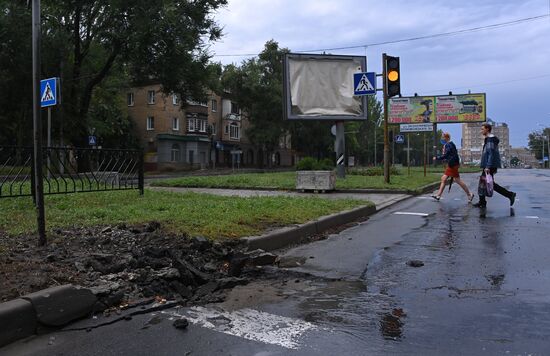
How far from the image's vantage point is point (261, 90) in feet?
190

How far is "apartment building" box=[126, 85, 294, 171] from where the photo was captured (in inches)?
2237

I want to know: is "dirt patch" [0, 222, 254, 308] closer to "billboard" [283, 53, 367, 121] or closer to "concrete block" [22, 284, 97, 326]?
"concrete block" [22, 284, 97, 326]

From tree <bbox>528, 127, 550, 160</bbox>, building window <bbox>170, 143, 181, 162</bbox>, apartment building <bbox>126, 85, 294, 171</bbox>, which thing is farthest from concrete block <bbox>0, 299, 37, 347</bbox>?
tree <bbox>528, 127, 550, 160</bbox>

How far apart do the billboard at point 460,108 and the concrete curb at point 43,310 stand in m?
50.8

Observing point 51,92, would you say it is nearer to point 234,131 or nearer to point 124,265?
point 124,265

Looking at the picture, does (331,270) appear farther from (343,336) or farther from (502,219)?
(502,219)

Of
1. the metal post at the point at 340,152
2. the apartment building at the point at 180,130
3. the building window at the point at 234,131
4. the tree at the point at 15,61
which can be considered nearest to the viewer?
the metal post at the point at 340,152

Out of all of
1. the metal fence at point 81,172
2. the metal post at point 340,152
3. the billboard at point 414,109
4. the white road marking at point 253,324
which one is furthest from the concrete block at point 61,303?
the billboard at point 414,109

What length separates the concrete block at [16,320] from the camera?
362 centimetres

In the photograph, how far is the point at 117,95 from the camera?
148 ft

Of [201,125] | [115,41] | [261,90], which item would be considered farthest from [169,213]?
[201,125]

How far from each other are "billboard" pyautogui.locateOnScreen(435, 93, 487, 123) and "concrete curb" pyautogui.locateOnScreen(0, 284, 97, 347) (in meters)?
50.8

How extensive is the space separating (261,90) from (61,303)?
5506cm

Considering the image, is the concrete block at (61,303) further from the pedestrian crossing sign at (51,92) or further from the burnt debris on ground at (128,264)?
the pedestrian crossing sign at (51,92)
